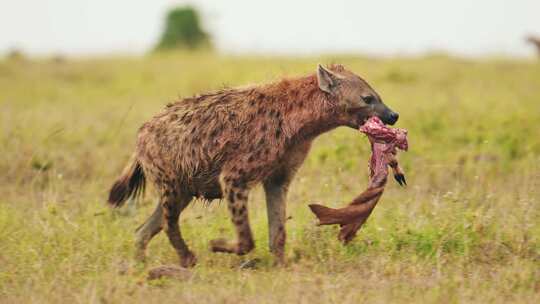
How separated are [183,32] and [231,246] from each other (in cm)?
1234

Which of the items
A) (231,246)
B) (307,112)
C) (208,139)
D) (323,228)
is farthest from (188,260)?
(307,112)

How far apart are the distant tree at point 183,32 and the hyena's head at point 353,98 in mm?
11741

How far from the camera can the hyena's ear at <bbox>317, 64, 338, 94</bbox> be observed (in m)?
5.07

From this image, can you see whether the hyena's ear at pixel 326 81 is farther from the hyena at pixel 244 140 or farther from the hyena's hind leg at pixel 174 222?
the hyena's hind leg at pixel 174 222

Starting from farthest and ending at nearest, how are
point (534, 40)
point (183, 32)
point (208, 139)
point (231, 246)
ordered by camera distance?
point (183, 32)
point (534, 40)
point (208, 139)
point (231, 246)

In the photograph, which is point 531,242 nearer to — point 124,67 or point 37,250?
point 37,250

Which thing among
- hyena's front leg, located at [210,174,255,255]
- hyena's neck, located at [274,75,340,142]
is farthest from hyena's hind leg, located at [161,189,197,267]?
hyena's neck, located at [274,75,340,142]

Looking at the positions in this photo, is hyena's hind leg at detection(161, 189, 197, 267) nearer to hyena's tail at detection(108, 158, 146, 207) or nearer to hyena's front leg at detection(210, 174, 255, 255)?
hyena's front leg at detection(210, 174, 255, 255)

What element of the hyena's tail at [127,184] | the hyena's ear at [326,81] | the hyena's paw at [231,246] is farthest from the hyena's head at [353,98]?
the hyena's tail at [127,184]

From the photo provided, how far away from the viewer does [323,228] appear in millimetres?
5348

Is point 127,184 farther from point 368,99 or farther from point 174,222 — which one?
point 368,99

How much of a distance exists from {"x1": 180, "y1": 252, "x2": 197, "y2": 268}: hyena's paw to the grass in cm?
5

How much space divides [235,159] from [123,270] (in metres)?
0.83

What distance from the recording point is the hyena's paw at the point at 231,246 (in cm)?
496
